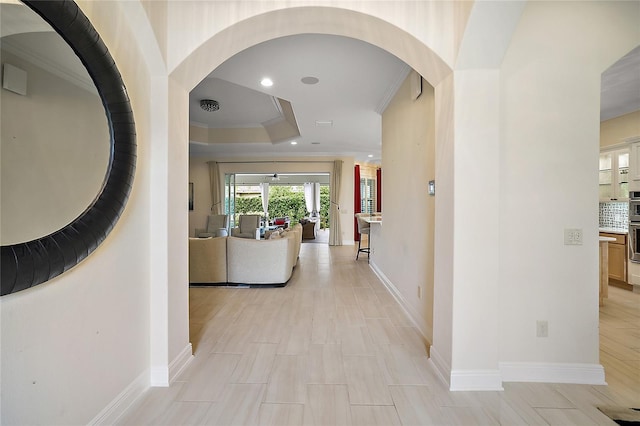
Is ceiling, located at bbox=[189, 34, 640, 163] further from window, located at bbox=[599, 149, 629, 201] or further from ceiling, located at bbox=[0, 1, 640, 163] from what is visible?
window, located at bbox=[599, 149, 629, 201]

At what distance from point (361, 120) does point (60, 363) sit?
17.1 ft

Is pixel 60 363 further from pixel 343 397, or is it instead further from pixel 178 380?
pixel 343 397

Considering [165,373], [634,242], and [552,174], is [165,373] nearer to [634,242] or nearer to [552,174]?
[552,174]

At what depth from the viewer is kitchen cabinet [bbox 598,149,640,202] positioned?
4453mm

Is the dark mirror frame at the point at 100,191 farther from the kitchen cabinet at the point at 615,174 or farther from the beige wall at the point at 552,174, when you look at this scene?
the kitchen cabinet at the point at 615,174

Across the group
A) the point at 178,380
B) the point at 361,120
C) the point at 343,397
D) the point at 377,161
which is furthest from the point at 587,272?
the point at 377,161

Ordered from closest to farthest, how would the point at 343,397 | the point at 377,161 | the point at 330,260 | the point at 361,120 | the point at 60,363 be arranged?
the point at 60,363
the point at 343,397
the point at 361,120
the point at 330,260
the point at 377,161

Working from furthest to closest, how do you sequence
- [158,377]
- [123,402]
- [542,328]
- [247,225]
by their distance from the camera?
1. [247,225]
2. [542,328]
3. [158,377]
4. [123,402]

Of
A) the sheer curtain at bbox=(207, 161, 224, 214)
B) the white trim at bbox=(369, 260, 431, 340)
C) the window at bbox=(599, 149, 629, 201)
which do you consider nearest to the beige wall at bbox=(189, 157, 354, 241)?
the sheer curtain at bbox=(207, 161, 224, 214)

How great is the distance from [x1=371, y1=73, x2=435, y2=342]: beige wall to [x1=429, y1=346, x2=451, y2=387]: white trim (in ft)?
1.33

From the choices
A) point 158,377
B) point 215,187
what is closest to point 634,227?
point 158,377

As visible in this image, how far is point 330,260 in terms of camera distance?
257 inches

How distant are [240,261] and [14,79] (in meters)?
3.54

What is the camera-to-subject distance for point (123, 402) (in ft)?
5.56
